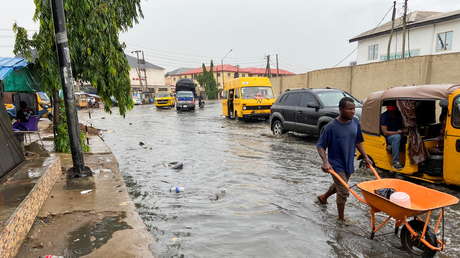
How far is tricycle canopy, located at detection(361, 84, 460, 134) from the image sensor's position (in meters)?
5.30

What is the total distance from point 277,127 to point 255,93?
17.6ft

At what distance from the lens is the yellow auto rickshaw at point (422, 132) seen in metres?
5.06

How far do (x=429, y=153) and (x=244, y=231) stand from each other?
3.80m

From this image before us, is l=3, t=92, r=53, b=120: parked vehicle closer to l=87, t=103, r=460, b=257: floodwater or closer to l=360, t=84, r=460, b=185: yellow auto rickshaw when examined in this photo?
l=87, t=103, r=460, b=257: floodwater

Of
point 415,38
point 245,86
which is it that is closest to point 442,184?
point 245,86

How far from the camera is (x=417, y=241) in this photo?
3.40 m

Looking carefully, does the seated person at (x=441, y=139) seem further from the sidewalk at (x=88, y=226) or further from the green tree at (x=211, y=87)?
the green tree at (x=211, y=87)

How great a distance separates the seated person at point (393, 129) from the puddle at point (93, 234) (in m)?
4.97

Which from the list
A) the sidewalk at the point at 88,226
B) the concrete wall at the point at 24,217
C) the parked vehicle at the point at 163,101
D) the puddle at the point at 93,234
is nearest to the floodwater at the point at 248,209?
the sidewalk at the point at 88,226

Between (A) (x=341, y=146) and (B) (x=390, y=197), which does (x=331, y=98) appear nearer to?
(A) (x=341, y=146)

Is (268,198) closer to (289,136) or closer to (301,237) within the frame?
(301,237)

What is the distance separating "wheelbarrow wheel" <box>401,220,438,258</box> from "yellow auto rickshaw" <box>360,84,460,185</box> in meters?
2.24

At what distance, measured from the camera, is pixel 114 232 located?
368cm

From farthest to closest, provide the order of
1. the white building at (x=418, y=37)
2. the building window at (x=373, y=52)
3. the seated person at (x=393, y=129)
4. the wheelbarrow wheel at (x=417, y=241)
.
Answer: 1. the building window at (x=373, y=52)
2. the white building at (x=418, y=37)
3. the seated person at (x=393, y=129)
4. the wheelbarrow wheel at (x=417, y=241)
